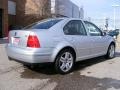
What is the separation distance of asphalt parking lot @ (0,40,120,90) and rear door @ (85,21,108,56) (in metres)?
0.55

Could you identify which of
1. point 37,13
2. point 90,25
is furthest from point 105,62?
point 37,13

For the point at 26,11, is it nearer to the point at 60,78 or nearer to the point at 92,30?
the point at 92,30

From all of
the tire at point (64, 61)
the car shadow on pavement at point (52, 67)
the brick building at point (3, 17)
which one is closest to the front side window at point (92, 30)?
the car shadow on pavement at point (52, 67)

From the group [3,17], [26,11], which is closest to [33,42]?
[3,17]

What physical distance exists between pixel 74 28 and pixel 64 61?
3.75 ft

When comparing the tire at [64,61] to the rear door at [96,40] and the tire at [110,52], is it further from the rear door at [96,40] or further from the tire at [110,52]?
the tire at [110,52]

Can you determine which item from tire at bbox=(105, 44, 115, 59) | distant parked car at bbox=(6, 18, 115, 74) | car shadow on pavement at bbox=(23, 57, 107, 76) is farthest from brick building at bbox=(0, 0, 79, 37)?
distant parked car at bbox=(6, 18, 115, 74)

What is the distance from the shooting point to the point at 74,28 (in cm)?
799

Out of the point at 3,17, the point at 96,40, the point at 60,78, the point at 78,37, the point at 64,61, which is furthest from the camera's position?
the point at 3,17

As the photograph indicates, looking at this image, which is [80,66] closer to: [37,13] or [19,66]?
[19,66]

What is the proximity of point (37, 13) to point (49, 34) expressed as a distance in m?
31.7

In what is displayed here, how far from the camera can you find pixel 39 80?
6738mm

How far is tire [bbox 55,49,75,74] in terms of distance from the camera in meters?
7.28

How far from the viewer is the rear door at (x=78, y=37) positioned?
768 cm
